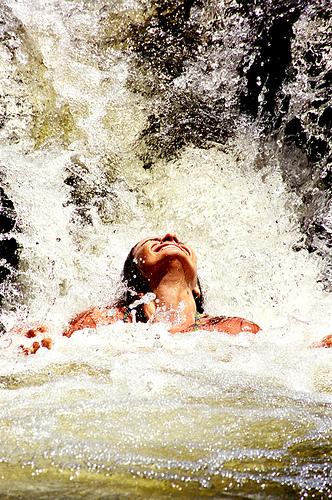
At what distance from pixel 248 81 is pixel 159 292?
3.50m

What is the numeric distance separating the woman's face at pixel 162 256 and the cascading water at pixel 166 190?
50cm

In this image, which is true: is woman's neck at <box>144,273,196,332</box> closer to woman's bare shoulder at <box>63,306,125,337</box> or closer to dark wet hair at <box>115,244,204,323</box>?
dark wet hair at <box>115,244,204,323</box>

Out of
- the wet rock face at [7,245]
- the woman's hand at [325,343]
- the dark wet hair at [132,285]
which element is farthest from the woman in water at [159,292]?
the wet rock face at [7,245]

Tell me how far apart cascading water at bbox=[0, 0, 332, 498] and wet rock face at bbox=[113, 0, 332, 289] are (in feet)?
0.05

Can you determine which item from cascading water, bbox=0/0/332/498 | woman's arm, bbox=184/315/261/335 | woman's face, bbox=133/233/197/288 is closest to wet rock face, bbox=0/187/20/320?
cascading water, bbox=0/0/332/498

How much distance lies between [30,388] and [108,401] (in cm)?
40

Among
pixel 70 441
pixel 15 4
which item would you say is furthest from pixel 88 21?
pixel 70 441

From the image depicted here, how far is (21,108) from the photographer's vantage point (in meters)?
6.48

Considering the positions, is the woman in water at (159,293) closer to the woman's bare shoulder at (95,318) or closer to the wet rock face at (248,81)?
the woman's bare shoulder at (95,318)

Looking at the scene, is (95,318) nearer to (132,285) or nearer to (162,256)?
(132,285)

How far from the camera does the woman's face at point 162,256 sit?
438 centimetres

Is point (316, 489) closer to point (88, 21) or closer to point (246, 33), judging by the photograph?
point (246, 33)

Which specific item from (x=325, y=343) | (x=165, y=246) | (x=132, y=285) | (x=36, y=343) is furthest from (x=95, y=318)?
(x=325, y=343)

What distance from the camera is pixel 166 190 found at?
21.5ft
